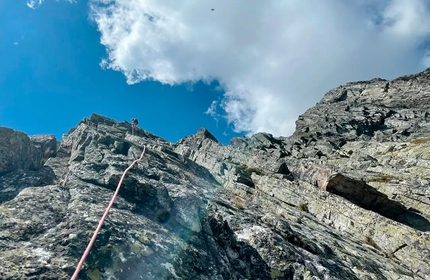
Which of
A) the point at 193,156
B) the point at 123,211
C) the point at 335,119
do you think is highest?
the point at 335,119

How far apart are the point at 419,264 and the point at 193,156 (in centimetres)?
4780

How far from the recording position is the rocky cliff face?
1236 centimetres

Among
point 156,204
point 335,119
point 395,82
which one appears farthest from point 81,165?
point 395,82

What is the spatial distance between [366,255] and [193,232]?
13533mm

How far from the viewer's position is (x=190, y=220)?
700 inches

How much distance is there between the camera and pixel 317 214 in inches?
1245

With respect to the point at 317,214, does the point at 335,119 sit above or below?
above

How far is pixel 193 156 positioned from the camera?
213 ft

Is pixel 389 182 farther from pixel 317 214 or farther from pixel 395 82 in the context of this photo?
pixel 395 82

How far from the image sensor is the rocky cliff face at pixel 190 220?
12.4 meters

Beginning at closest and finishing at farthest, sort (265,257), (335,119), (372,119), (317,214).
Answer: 1. (265,257)
2. (317,214)
3. (372,119)
4. (335,119)

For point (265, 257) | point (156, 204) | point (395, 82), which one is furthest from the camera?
point (395, 82)

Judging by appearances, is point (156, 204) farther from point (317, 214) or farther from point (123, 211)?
point (317, 214)

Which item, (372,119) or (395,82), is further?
(395,82)
